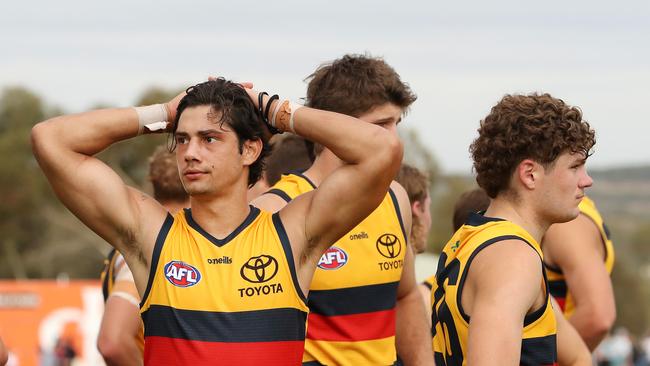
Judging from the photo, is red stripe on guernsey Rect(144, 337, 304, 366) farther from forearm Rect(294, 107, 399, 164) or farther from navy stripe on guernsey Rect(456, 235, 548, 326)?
forearm Rect(294, 107, 399, 164)

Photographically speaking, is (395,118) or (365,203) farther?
(395,118)

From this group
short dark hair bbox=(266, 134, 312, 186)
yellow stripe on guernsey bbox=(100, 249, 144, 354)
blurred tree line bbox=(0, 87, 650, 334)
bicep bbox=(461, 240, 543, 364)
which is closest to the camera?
bicep bbox=(461, 240, 543, 364)

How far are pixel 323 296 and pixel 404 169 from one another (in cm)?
190

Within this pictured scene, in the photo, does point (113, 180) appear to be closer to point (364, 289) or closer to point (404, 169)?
point (364, 289)

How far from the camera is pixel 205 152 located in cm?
513

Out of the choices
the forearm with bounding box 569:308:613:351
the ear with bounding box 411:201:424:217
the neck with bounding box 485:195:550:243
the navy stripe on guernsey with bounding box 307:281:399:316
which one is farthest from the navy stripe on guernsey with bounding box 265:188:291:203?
the forearm with bounding box 569:308:613:351

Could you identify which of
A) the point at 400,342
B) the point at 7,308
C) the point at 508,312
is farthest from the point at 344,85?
the point at 7,308

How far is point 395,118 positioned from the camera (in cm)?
654

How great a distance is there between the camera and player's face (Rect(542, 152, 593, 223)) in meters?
5.09

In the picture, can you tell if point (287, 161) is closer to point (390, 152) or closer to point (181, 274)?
point (390, 152)

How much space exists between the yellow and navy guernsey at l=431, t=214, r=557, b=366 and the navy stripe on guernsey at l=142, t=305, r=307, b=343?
0.68 m

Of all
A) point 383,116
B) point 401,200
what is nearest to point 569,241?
point 401,200

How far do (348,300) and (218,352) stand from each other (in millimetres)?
1497

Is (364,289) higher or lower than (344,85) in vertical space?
lower
